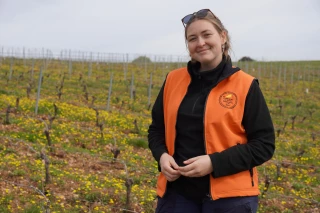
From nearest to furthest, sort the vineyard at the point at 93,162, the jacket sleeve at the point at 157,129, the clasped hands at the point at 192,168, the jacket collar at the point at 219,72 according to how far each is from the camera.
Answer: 1. the clasped hands at the point at 192,168
2. the jacket collar at the point at 219,72
3. the jacket sleeve at the point at 157,129
4. the vineyard at the point at 93,162

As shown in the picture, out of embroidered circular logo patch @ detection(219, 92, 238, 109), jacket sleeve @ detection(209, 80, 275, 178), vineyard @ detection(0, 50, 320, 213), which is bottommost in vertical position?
vineyard @ detection(0, 50, 320, 213)

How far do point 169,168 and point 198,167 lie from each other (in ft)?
0.58

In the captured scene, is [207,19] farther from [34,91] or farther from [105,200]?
[34,91]

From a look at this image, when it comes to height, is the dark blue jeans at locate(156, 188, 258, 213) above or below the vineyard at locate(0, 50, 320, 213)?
above

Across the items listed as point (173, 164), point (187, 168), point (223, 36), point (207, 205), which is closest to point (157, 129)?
point (173, 164)

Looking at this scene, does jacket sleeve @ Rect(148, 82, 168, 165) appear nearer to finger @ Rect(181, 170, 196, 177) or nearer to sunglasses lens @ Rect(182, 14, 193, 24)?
finger @ Rect(181, 170, 196, 177)

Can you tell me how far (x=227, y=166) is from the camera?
2098mm

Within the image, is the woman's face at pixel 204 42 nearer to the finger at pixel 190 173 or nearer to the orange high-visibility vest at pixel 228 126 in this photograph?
the orange high-visibility vest at pixel 228 126

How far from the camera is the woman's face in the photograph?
2238 millimetres

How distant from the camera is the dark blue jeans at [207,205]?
83.1 inches

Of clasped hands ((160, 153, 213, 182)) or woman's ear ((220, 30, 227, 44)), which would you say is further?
woman's ear ((220, 30, 227, 44))

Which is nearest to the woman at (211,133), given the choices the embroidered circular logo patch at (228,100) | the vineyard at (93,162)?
the embroidered circular logo patch at (228,100)

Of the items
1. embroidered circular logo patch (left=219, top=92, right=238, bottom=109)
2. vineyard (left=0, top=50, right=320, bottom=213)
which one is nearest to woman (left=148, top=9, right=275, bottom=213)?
embroidered circular logo patch (left=219, top=92, right=238, bottom=109)

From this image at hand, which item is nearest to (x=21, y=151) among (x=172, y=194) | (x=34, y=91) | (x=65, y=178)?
(x=65, y=178)
